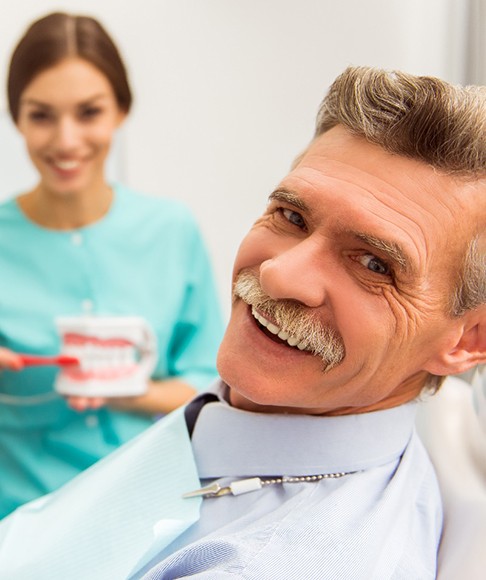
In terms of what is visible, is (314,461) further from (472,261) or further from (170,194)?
(170,194)

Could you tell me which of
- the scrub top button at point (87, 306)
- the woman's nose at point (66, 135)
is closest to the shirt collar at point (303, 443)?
the scrub top button at point (87, 306)

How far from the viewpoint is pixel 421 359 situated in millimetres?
884

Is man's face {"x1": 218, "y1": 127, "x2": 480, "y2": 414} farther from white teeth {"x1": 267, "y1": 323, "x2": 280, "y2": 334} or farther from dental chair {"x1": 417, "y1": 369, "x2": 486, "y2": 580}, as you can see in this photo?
dental chair {"x1": 417, "y1": 369, "x2": 486, "y2": 580}

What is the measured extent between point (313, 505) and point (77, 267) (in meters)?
0.93

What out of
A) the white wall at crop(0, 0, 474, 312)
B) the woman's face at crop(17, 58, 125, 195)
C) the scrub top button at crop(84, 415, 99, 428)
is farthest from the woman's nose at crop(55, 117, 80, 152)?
the white wall at crop(0, 0, 474, 312)

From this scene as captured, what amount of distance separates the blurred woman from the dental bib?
0.03m

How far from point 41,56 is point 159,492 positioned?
38.2 inches

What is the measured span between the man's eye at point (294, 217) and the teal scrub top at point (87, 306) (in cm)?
75

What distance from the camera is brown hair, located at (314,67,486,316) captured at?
793 millimetres

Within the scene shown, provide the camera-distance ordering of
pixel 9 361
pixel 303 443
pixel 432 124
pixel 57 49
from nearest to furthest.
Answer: pixel 432 124 < pixel 303 443 < pixel 9 361 < pixel 57 49

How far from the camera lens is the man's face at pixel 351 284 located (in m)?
0.80

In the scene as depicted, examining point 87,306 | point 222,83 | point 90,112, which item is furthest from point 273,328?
point 222,83

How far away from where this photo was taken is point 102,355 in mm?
1477

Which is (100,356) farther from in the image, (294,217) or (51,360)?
(294,217)
